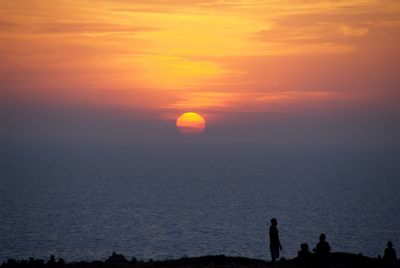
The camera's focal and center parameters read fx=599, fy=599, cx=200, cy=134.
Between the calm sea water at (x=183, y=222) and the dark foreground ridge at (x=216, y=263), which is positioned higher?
the calm sea water at (x=183, y=222)

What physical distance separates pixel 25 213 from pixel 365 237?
244 feet

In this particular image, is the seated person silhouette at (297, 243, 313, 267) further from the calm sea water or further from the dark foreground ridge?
the calm sea water

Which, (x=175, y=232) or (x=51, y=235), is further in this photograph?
(x=175, y=232)

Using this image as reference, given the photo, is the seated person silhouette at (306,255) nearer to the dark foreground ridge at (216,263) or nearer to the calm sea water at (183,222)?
the dark foreground ridge at (216,263)

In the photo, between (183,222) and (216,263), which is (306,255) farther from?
(183,222)

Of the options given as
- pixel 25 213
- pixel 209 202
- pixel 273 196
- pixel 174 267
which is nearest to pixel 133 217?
pixel 25 213

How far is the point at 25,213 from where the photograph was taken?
5300 inches

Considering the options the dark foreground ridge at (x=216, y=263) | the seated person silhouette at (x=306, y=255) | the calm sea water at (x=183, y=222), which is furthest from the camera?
the calm sea water at (x=183, y=222)

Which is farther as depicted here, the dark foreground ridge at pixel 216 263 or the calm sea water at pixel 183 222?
the calm sea water at pixel 183 222

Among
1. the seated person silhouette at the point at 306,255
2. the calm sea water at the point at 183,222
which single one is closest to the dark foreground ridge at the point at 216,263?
the seated person silhouette at the point at 306,255

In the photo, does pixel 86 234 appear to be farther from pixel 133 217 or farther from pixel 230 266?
pixel 230 266

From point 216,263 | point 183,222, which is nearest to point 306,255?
point 216,263

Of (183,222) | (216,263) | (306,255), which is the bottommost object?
(306,255)


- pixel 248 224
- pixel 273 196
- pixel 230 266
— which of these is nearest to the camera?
pixel 230 266
